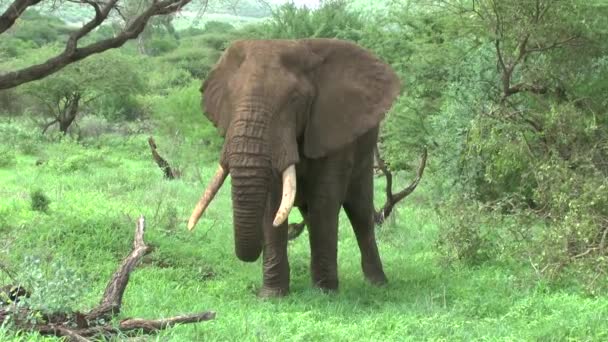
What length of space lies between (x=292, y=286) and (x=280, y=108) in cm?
208

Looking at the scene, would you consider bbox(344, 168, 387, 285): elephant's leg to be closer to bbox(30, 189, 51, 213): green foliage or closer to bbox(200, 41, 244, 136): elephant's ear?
bbox(200, 41, 244, 136): elephant's ear

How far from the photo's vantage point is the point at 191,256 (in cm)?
850

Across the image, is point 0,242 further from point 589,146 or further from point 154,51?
point 154,51

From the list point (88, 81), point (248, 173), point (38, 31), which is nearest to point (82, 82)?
point (88, 81)

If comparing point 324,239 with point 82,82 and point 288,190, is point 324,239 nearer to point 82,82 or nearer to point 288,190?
point 288,190

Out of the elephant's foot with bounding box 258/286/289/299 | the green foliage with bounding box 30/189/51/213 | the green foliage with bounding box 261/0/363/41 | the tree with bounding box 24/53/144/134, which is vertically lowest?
the elephant's foot with bounding box 258/286/289/299

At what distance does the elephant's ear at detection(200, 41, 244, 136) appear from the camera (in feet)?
22.3

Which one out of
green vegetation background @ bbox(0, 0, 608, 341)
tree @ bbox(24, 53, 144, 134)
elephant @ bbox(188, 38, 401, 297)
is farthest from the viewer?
tree @ bbox(24, 53, 144, 134)

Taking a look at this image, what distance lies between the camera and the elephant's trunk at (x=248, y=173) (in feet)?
19.8

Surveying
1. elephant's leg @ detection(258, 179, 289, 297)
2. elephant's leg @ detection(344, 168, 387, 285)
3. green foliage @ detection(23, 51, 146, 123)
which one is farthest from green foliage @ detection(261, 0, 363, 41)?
elephant's leg @ detection(258, 179, 289, 297)

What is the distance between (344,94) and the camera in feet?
23.7

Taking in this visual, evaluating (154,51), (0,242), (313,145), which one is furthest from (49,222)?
(154,51)

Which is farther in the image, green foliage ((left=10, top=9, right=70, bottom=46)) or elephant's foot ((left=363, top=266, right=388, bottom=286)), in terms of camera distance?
green foliage ((left=10, top=9, right=70, bottom=46))

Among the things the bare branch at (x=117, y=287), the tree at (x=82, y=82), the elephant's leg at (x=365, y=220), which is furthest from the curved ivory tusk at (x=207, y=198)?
the tree at (x=82, y=82)
